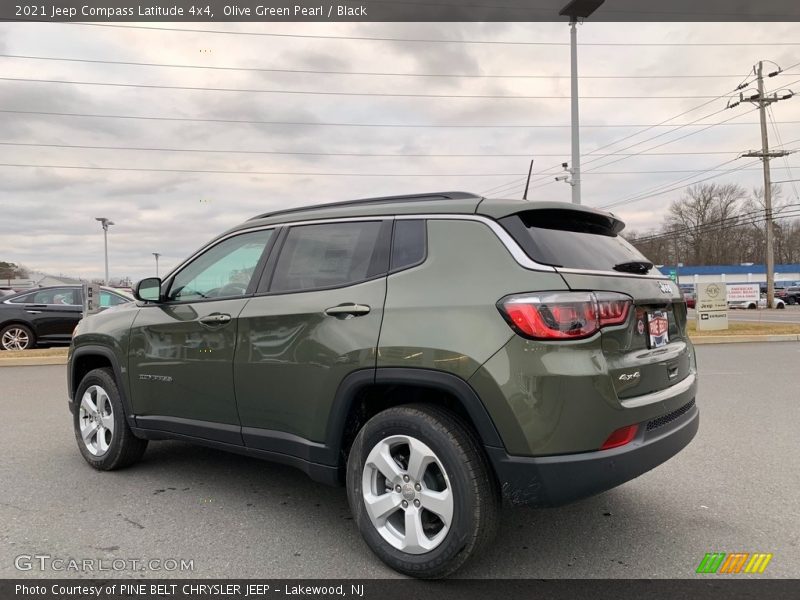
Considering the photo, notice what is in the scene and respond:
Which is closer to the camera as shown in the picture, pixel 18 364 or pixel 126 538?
pixel 126 538

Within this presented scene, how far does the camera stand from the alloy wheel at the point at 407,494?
2.72m

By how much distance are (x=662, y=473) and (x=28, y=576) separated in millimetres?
4061

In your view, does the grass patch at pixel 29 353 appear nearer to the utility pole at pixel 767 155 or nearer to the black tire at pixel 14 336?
the black tire at pixel 14 336

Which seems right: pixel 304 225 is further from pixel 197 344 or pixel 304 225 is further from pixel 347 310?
pixel 197 344

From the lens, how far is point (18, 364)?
10.9 m

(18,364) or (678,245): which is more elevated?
(678,245)

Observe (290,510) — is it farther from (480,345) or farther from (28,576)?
(480,345)

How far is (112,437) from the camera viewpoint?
440cm

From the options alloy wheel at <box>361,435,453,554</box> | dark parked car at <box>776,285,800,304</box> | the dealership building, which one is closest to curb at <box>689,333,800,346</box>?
alloy wheel at <box>361,435,453,554</box>

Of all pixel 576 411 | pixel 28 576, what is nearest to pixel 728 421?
pixel 576 411

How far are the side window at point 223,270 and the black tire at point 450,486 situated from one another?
1.43 metres

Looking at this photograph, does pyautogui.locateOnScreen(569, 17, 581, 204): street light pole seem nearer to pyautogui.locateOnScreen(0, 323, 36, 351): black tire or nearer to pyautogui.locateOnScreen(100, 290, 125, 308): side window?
pyautogui.locateOnScreen(100, 290, 125, 308): side window

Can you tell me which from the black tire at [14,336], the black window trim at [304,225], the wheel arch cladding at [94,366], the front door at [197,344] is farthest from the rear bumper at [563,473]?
the black tire at [14,336]

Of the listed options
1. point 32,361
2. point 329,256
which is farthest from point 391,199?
point 32,361
